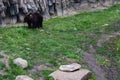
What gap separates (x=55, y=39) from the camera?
18438 millimetres

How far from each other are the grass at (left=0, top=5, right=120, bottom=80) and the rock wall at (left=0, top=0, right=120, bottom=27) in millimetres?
1604

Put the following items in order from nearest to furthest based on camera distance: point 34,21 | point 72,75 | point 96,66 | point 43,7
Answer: point 72,75 < point 96,66 < point 34,21 < point 43,7

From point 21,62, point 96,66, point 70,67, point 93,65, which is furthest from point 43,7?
point 70,67

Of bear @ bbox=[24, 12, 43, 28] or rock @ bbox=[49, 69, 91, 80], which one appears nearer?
rock @ bbox=[49, 69, 91, 80]

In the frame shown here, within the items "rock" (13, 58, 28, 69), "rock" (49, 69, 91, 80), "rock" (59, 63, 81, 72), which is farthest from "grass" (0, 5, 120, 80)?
"rock" (59, 63, 81, 72)

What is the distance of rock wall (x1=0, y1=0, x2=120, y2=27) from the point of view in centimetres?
2258

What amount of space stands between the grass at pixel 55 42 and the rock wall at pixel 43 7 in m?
1.60

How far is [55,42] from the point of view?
17453 millimetres

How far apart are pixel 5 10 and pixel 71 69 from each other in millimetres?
10010

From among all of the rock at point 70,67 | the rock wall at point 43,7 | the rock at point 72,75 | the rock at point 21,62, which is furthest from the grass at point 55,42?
the rock wall at point 43,7

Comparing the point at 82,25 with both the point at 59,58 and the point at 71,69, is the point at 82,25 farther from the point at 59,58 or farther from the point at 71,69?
the point at 71,69

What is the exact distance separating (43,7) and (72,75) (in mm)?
13107

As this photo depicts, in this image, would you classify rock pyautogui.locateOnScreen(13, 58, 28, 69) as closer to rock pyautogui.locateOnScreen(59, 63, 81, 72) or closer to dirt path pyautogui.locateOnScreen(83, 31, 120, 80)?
rock pyautogui.locateOnScreen(59, 63, 81, 72)

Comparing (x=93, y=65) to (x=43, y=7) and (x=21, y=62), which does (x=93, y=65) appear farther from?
(x=43, y=7)
